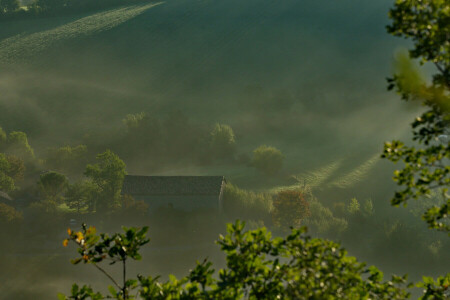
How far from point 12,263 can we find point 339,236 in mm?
45697

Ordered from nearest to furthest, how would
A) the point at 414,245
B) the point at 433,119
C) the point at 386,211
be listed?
1. the point at 433,119
2. the point at 414,245
3. the point at 386,211

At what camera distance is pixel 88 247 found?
1019 cm

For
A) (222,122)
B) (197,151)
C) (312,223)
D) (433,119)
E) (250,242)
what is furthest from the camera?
(222,122)

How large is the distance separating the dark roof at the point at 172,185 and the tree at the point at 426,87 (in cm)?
6643

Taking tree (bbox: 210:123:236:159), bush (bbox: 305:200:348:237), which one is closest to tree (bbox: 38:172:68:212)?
tree (bbox: 210:123:236:159)

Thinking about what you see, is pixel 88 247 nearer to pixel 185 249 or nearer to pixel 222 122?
pixel 185 249

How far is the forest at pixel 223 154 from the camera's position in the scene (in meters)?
9.40

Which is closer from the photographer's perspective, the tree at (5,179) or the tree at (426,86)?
the tree at (426,86)

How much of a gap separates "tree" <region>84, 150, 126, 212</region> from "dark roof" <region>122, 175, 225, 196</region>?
57.9 inches

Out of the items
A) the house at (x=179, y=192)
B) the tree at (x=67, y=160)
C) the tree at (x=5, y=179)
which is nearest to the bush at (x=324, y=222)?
the house at (x=179, y=192)

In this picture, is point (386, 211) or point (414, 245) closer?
point (414, 245)

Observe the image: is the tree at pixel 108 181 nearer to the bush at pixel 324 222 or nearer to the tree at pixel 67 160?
the tree at pixel 67 160

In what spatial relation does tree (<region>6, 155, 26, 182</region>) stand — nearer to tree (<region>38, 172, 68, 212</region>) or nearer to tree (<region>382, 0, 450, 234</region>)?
tree (<region>38, 172, 68, 212</region>)

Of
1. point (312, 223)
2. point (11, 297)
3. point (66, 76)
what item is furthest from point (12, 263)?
point (66, 76)
